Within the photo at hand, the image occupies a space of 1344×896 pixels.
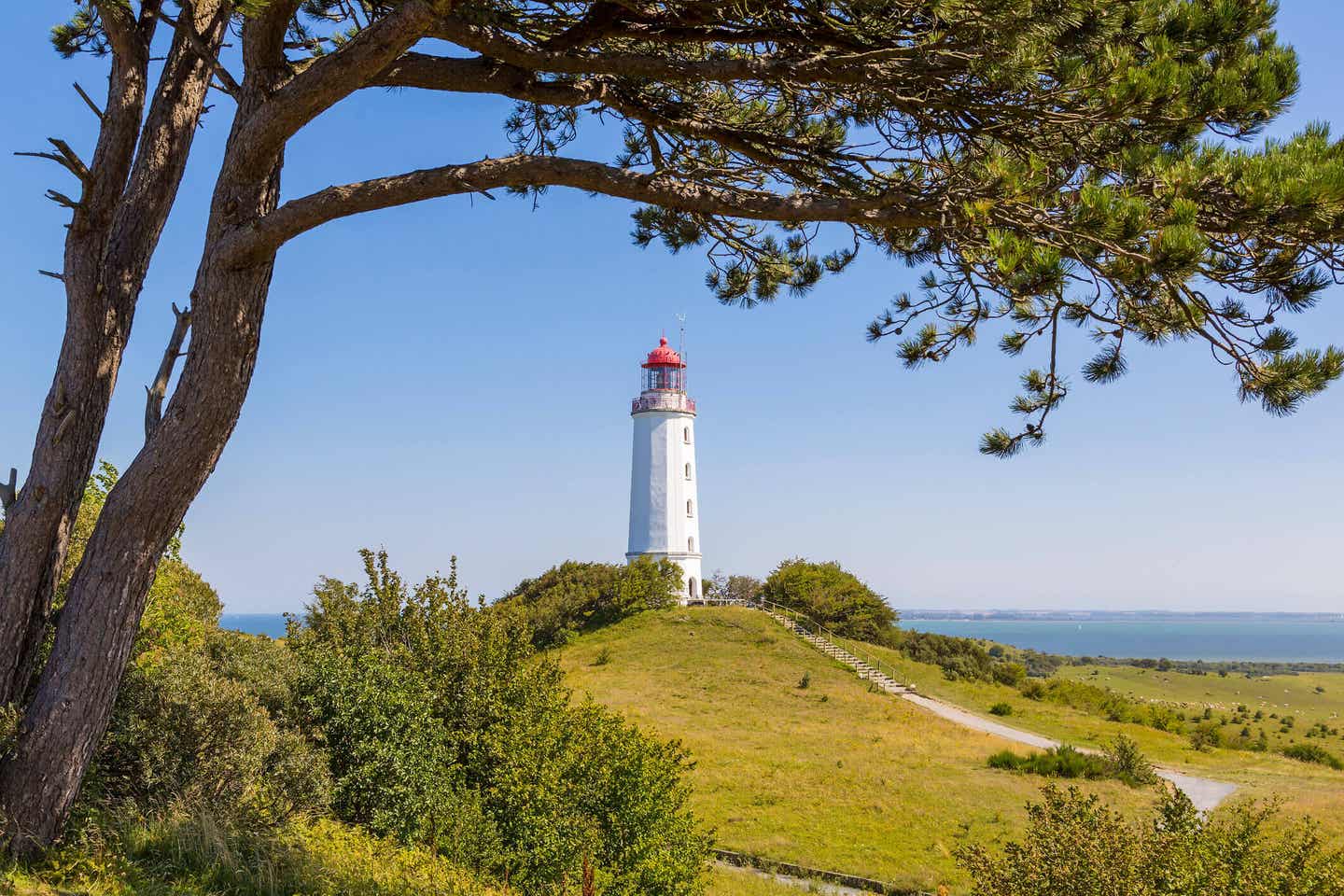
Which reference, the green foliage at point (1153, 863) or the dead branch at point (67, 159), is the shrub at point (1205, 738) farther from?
the dead branch at point (67, 159)

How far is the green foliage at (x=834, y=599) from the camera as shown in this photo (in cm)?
3922

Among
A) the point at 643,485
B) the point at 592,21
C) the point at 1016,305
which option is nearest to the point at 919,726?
the point at 643,485

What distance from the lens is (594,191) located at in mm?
6020

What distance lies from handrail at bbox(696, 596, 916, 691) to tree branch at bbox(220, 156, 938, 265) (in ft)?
90.6

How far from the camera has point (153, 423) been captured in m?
5.71

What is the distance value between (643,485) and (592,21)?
33959 mm

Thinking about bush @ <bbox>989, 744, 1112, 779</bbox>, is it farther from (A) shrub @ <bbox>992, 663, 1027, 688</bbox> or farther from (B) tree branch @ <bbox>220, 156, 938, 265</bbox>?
(B) tree branch @ <bbox>220, 156, 938, 265</bbox>

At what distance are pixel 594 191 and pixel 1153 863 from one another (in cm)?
635

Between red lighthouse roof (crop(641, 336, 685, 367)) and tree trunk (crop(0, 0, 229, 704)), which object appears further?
red lighthouse roof (crop(641, 336, 685, 367))

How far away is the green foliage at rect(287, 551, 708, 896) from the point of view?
29.1ft

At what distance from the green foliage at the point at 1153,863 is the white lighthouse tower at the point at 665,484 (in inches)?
1245

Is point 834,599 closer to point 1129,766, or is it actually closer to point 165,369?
point 1129,766

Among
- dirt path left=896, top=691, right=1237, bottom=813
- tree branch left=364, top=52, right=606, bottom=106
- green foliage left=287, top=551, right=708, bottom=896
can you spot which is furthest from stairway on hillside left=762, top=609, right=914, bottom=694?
tree branch left=364, top=52, right=606, bottom=106

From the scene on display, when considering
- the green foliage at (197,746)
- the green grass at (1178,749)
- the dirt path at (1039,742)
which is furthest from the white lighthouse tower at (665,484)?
the green foliage at (197,746)
